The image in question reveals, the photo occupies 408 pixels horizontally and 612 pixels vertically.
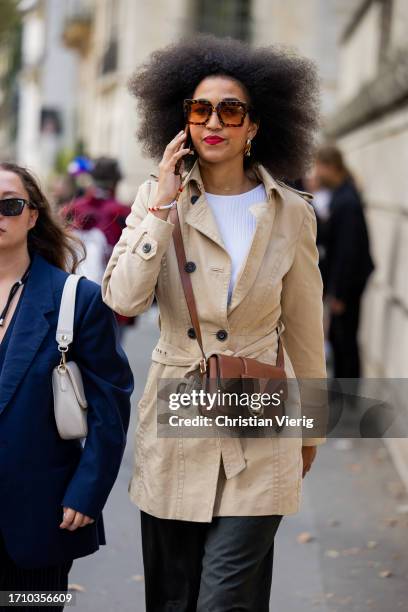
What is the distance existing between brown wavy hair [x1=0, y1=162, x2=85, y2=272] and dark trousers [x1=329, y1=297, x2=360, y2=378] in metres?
5.51

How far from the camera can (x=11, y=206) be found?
3.68m

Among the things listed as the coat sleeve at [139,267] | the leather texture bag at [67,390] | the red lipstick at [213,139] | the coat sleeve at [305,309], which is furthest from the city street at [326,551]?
the red lipstick at [213,139]

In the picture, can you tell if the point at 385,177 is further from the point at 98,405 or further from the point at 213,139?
the point at 98,405

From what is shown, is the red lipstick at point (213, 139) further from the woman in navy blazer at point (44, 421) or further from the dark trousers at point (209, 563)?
the dark trousers at point (209, 563)

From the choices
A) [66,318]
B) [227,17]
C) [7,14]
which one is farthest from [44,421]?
[227,17]

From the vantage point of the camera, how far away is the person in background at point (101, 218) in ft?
22.6

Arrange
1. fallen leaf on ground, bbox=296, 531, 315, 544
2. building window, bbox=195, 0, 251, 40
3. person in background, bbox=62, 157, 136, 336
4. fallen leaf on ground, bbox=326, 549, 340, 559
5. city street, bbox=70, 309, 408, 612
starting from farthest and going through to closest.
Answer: building window, bbox=195, 0, 251, 40 < person in background, bbox=62, 157, 136, 336 < fallen leaf on ground, bbox=296, 531, 315, 544 < fallen leaf on ground, bbox=326, 549, 340, 559 < city street, bbox=70, 309, 408, 612

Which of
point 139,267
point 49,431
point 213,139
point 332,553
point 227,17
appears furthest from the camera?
point 227,17

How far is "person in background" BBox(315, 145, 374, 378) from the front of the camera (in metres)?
9.04

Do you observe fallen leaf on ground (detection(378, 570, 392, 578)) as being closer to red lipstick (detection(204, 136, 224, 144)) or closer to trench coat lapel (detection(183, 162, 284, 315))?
trench coat lapel (detection(183, 162, 284, 315))

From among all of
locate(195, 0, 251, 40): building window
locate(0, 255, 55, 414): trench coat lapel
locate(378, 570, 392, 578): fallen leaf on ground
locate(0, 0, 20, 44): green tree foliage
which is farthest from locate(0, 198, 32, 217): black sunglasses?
locate(195, 0, 251, 40): building window

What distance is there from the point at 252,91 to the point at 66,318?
0.94 m

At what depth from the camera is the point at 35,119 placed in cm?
6206

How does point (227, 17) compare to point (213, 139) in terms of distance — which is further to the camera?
point (227, 17)
